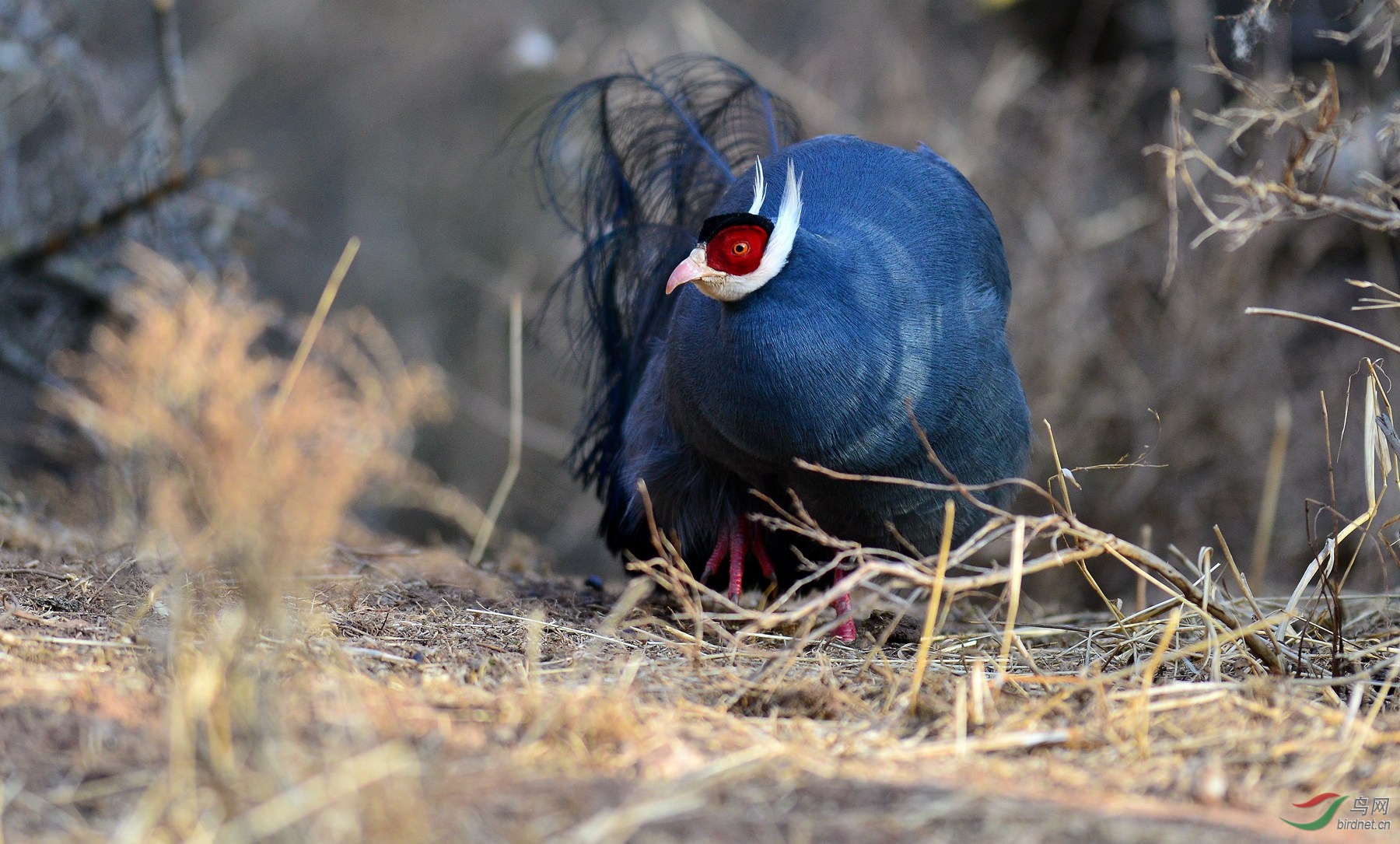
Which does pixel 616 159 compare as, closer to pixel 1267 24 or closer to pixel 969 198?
pixel 969 198

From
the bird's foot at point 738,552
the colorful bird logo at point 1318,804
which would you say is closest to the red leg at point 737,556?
the bird's foot at point 738,552

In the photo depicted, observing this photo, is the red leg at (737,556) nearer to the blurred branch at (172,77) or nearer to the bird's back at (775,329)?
the bird's back at (775,329)

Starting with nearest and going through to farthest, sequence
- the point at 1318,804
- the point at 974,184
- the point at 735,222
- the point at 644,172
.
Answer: the point at 1318,804 → the point at 735,222 → the point at 644,172 → the point at 974,184

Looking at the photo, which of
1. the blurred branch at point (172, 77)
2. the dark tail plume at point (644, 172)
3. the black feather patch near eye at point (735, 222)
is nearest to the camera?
the black feather patch near eye at point (735, 222)

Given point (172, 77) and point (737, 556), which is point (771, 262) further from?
point (172, 77)

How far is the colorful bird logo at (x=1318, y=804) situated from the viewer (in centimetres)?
199

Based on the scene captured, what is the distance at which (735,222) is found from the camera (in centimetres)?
302

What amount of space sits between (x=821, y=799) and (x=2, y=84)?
17.4 ft

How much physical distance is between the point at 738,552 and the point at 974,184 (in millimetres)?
3670

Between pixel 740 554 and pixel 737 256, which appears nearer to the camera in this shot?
pixel 737 256

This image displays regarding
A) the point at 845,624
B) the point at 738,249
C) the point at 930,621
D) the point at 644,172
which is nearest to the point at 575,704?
the point at 930,621

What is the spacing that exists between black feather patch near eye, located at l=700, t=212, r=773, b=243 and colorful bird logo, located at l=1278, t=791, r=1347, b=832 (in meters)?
→ 1.74

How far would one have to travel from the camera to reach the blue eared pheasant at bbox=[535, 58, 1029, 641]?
3.05m

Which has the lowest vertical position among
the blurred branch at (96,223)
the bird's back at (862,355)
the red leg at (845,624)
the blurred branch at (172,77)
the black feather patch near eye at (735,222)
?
the red leg at (845,624)
